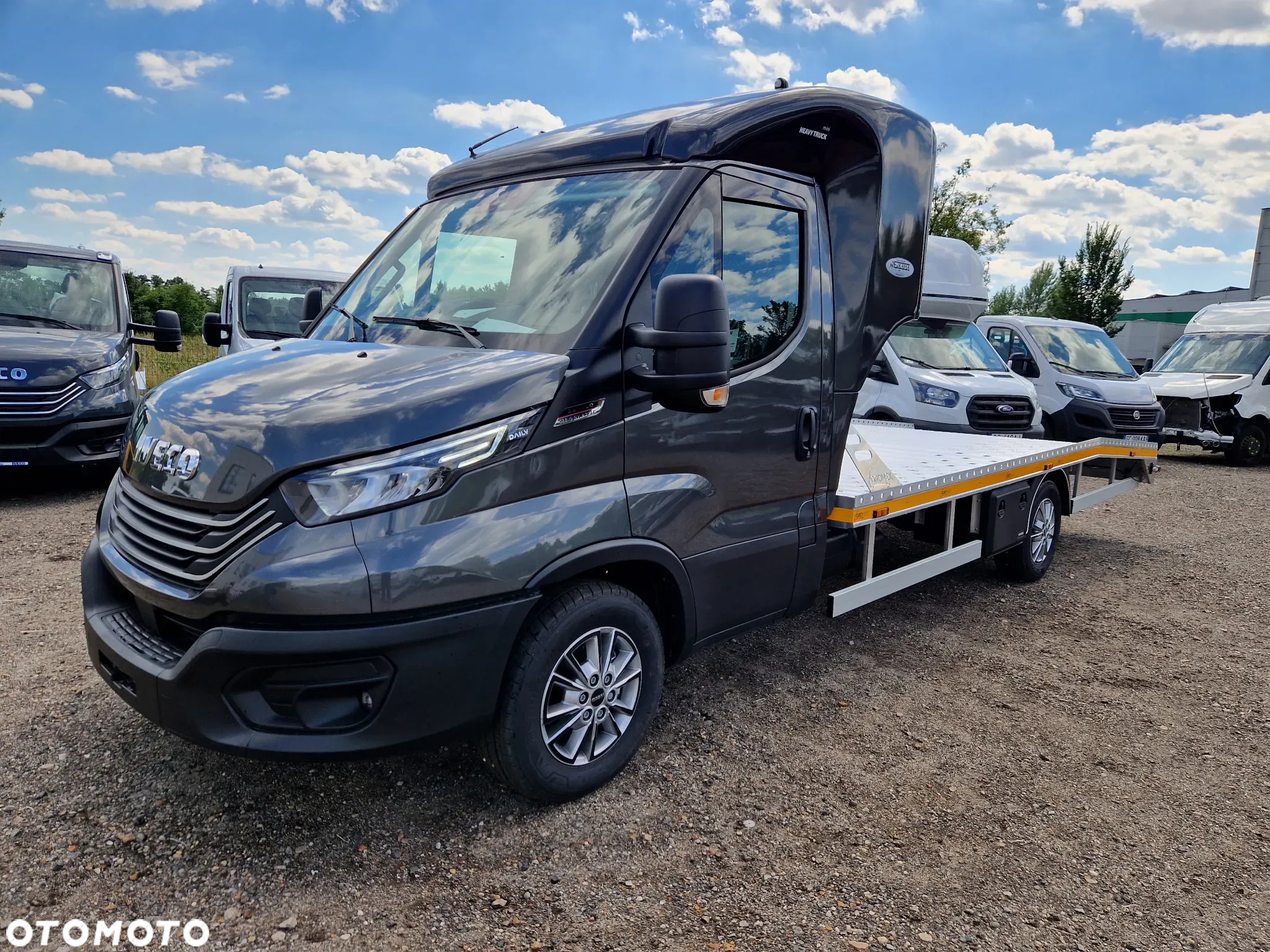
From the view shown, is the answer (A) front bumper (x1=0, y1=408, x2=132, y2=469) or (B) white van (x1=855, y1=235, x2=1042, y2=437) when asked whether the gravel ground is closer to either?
(A) front bumper (x1=0, y1=408, x2=132, y2=469)

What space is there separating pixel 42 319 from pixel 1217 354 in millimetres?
17336

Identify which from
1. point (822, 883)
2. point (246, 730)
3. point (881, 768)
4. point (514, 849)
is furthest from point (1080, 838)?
point (246, 730)

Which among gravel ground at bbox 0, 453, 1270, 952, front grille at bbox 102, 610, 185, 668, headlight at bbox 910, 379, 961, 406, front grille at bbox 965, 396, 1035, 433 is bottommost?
gravel ground at bbox 0, 453, 1270, 952

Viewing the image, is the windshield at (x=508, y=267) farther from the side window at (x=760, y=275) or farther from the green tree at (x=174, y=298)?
the green tree at (x=174, y=298)

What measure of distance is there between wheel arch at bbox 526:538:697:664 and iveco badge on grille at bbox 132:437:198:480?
3.76ft

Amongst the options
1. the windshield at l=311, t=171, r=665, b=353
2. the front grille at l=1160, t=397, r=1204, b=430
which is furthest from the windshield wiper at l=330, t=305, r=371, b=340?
the front grille at l=1160, t=397, r=1204, b=430

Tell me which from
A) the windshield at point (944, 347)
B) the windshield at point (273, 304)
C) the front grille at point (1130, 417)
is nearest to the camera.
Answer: the windshield at point (944, 347)

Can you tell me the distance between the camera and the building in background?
32.0 metres

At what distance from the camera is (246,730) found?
2639mm

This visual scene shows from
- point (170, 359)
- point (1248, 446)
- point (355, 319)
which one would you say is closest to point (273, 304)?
point (355, 319)

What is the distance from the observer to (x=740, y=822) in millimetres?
3236

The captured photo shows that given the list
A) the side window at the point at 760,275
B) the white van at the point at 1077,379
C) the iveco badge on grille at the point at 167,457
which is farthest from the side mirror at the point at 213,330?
the white van at the point at 1077,379

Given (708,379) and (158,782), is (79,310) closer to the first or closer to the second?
(158,782)

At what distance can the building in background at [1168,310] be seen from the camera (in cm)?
3200
